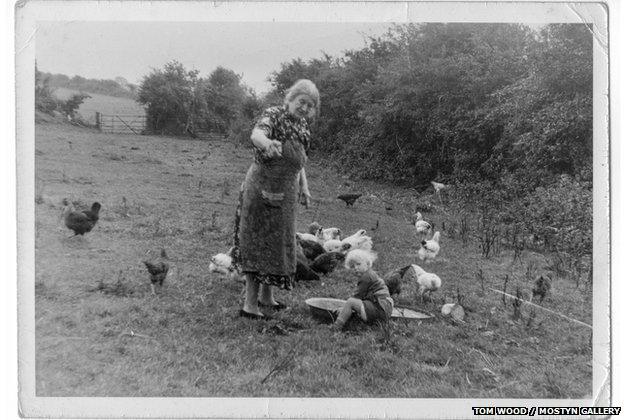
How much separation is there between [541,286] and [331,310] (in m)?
1.76

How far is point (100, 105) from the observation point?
13.3ft

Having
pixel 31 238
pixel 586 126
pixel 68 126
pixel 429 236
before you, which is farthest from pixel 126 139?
pixel 586 126

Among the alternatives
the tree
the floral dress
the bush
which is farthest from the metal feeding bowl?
the bush

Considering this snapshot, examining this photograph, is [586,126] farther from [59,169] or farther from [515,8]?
[59,169]

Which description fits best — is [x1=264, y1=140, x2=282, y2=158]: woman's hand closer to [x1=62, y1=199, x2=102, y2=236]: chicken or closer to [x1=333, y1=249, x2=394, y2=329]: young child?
[x1=333, y1=249, x2=394, y2=329]: young child

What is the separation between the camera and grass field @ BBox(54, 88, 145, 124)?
3.95 meters

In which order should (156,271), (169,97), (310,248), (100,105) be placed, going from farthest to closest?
1. (310,248)
2. (169,97)
3. (100,105)
4. (156,271)

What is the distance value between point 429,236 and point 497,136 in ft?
3.86

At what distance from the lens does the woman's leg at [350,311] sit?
369cm

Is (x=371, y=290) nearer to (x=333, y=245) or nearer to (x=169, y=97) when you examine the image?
(x=333, y=245)

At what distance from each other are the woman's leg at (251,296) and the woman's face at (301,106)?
1.23m

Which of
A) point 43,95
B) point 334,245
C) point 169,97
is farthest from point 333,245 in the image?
point 43,95

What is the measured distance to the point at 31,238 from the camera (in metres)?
3.76

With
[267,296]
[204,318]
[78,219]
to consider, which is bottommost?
[204,318]
